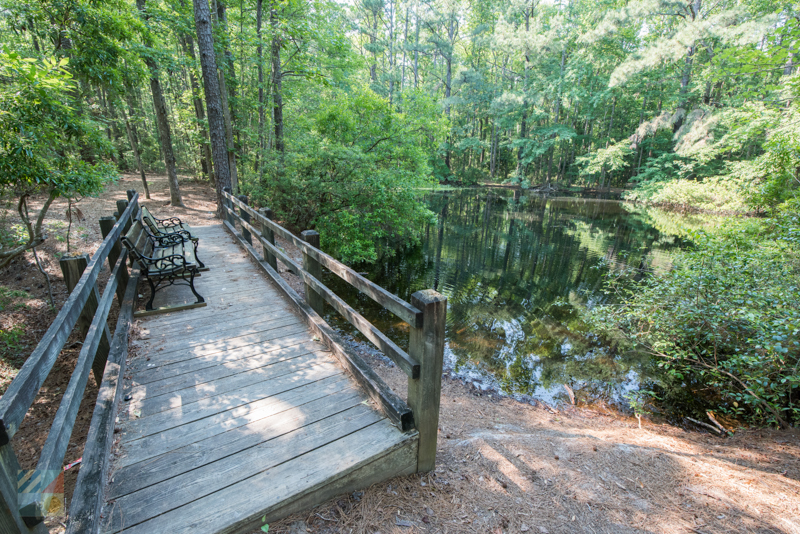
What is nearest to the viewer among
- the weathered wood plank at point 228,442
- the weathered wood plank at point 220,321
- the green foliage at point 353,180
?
the weathered wood plank at point 228,442

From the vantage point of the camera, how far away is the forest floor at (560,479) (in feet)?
7.59

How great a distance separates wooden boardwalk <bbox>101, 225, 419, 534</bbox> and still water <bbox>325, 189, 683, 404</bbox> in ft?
11.8

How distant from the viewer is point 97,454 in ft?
6.68

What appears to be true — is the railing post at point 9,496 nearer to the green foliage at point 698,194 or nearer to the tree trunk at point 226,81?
the tree trunk at point 226,81

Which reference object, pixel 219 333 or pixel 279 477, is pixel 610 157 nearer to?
pixel 219 333

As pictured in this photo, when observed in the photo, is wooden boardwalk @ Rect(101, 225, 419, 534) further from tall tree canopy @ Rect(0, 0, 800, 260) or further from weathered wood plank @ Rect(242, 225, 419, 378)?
tall tree canopy @ Rect(0, 0, 800, 260)

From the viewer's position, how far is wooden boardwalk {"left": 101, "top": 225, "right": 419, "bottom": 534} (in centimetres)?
198

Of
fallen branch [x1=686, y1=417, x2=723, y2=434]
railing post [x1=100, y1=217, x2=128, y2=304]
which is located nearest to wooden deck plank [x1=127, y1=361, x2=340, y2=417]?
railing post [x1=100, y1=217, x2=128, y2=304]

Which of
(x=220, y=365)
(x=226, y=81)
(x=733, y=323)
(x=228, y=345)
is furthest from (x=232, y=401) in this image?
(x=226, y=81)

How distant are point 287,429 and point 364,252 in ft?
24.6

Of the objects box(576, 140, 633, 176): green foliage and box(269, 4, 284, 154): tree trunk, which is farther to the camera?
box(576, 140, 633, 176): green foliage

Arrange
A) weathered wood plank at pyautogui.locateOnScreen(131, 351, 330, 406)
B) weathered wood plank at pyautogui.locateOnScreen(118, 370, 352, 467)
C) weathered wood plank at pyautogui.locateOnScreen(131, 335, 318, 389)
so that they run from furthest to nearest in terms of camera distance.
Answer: weathered wood plank at pyautogui.locateOnScreen(131, 335, 318, 389), weathered wood plank at pyautogui.locateOnScreen(131, 351, 330, 406), weathered wood plank at pyautogui.locateOnScreen(118, 370, 352, 467)

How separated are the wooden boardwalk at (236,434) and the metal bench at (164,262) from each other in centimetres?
60

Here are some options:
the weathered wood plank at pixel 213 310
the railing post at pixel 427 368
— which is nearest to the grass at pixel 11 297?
the weathered wood plank at pixel 213 310
